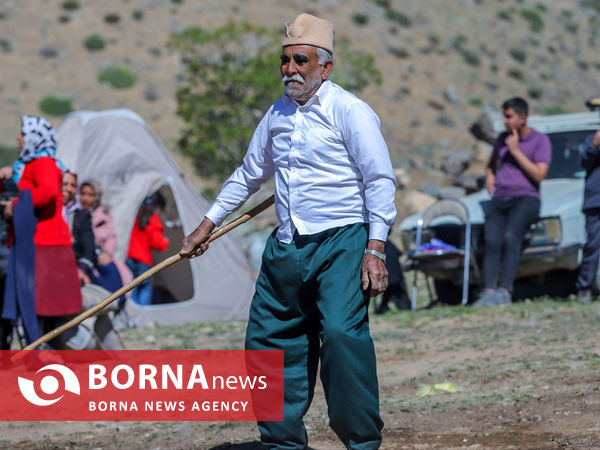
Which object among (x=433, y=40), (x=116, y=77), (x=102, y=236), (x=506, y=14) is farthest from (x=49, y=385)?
(x=506, y=14)

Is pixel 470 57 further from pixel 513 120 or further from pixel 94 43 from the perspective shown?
pixel 513 120

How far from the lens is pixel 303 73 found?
4.01 m

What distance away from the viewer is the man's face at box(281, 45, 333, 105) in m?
4.00

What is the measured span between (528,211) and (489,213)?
370 millimetres

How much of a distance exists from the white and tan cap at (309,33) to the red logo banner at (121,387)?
2058 millimetres

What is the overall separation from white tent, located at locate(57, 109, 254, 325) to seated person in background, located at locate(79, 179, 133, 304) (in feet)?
3.86

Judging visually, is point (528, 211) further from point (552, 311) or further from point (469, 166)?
point (469, 166)

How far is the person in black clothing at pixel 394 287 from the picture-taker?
10.6 meters

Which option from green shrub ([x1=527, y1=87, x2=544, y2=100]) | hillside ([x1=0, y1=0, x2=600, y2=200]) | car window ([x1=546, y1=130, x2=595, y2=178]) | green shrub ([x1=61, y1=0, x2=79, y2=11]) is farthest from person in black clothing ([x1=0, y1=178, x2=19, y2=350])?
green shrub ([x1=527, y1=87, x2=544, y2=100])

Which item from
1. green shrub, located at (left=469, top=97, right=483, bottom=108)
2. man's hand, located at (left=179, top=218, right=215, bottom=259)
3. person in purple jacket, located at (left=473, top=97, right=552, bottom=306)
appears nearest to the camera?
man's hand, located at (left=179, top=218, right=215, bottom=259)

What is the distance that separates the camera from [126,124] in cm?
1157

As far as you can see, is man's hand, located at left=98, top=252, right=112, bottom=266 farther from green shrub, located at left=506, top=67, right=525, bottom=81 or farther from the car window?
green shrub, located at left=506, top=67, right=525, bottom=81

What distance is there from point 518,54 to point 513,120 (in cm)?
5076

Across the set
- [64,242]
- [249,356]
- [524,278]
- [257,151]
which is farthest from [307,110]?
[524,278]
